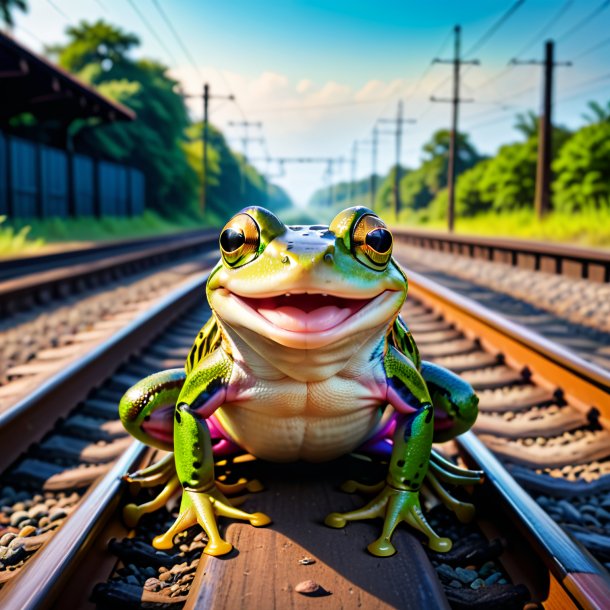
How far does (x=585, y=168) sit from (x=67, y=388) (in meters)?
30.9

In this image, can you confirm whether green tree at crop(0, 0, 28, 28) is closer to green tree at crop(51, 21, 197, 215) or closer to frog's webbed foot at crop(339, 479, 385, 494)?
green tree at crop(51, 21, 197, 215)

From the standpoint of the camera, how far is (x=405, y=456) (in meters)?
1.90

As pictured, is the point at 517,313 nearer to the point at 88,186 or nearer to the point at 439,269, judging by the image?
the point at 439,269

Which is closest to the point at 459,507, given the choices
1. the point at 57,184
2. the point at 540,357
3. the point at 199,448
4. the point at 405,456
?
the point at 405,456

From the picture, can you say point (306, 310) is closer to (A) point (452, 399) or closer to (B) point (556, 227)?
(A) point (452, 399)

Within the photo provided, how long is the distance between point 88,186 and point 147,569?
2583cm

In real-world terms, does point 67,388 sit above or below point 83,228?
below

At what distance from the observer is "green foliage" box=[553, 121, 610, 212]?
96.6ft

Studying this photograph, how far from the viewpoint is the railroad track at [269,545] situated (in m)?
1.61

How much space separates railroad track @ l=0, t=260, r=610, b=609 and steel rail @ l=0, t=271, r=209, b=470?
0.04 feet

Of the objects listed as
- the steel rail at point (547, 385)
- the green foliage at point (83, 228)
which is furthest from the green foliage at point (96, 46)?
the steel rail at point (547, 385)

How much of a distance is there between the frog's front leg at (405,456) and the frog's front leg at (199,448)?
0.34 meters

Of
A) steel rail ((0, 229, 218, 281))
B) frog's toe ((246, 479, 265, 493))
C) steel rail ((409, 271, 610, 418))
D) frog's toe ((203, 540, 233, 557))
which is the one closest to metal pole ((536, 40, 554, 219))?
steel rail ((0, 229, 218, 281))

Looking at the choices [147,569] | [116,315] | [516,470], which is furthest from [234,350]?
[116,315]
